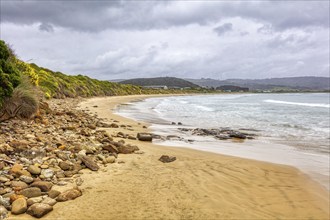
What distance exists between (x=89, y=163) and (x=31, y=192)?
1957mm

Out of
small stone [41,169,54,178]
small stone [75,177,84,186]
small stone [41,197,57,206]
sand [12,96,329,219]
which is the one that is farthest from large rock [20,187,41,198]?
small stone [75,177,84,186]

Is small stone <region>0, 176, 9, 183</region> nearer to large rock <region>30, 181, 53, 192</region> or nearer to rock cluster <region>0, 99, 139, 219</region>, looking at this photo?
rock cluster <region>0, 99, 139, 219</region>

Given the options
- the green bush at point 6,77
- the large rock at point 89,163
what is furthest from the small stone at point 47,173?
the green bush at point 6,77

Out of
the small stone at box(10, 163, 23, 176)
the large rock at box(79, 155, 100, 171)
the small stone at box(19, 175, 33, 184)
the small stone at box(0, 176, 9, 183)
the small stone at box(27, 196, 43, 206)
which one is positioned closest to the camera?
the small stone at box(27, 196, 43, 206)

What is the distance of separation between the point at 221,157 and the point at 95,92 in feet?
182

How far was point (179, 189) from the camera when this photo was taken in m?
6.15

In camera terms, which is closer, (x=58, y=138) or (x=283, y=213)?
(x=283, y=213)

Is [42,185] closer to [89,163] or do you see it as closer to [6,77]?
[89,163]

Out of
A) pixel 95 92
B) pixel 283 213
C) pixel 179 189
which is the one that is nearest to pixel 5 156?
pixel 179 189

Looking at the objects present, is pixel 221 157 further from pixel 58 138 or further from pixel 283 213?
pixel 58 138

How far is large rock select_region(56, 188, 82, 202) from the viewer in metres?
5.22

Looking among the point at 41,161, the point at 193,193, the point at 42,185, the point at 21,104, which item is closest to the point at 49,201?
the point at 42,185

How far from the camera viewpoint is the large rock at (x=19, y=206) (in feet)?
15.4

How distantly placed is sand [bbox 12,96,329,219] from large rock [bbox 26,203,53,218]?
12 centimetres
